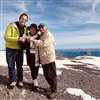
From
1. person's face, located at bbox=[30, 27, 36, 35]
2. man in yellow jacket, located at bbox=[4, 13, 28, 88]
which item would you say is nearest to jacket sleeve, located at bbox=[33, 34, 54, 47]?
person's face, located at bbox=[30, 27, 36, 35]

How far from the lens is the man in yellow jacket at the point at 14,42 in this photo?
15922 millimetres

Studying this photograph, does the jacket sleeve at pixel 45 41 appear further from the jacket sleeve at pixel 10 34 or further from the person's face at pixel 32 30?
the jacket sleeve at pixel 10 34

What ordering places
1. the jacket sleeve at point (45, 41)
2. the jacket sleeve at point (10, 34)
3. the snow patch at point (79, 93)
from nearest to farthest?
the jacket sleeve at point (10, 34) → the jacket sleeve at point (45, 41) → the snow patch at point (79, 93)

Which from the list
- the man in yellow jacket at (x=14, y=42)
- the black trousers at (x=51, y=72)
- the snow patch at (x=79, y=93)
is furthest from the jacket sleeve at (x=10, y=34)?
the snow patch at (x=79, y=93)

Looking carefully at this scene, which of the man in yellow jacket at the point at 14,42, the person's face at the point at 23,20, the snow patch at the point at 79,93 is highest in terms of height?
the person's face at the point at 23,20

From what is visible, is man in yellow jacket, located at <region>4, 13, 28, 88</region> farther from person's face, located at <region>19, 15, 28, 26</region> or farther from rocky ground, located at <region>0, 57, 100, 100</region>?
rocky ground, located at <region>0, 57, 100, 100</region>

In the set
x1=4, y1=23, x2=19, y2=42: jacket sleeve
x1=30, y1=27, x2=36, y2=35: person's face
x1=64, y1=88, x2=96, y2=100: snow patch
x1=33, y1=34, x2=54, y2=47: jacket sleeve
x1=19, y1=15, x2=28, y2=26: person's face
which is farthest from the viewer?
x1=64, y1=88, x2=96, y2=100: snow patch

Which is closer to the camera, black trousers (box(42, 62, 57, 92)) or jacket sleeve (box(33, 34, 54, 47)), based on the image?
jacket sleeve (box(33, 34, 54, 47))

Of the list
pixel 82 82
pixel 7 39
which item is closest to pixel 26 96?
pixel 7 39

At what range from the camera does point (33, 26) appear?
1645 centimetres

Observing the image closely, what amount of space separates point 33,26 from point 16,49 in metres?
1.63

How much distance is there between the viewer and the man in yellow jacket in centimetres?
1592

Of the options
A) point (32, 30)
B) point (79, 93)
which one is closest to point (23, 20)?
point (32, 30)

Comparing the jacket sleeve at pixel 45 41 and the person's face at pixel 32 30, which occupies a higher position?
the person's face at pixel 32 30
